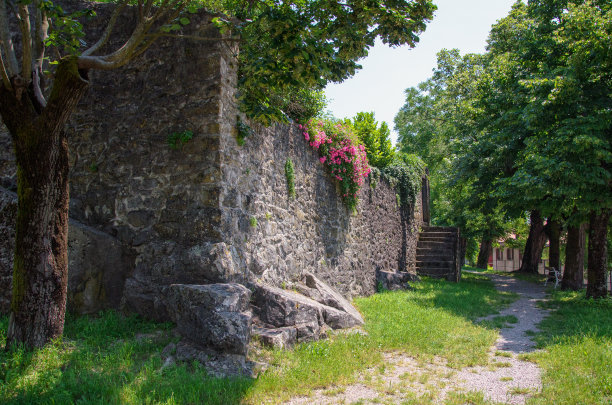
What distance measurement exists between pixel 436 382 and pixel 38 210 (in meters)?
4.54

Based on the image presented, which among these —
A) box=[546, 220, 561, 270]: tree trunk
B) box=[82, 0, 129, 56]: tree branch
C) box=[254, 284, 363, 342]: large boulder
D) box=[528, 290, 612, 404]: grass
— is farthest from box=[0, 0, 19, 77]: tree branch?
box=[546, 220, 561, 270]: tree trunk

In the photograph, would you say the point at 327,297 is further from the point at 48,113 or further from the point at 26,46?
the point at 26,46

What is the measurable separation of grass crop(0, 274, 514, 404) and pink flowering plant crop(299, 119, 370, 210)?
3.63 metres

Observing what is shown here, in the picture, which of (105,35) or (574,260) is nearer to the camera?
(105,35)

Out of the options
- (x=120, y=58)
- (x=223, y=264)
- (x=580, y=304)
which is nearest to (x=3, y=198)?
(x=120, y=58)

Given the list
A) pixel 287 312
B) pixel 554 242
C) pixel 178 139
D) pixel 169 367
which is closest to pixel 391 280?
pixel 287 312

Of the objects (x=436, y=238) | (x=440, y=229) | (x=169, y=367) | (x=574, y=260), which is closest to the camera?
(x=169, y=367)

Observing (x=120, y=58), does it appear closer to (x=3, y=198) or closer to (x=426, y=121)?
(x=3, y=198)

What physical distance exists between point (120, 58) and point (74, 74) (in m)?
0.56

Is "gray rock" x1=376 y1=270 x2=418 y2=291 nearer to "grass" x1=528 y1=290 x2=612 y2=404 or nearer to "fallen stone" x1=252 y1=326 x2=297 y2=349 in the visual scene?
"grass" x1=528 y1=290 x2=612 y2=404

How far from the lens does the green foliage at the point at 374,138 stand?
14352 mm

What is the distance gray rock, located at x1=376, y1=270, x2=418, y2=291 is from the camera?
1239 cm

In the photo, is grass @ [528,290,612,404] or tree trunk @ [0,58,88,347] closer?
grass @ [528,290,612,404]

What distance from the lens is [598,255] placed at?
10664 millimetres
